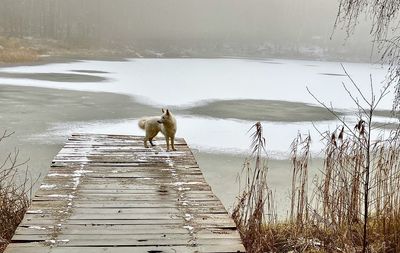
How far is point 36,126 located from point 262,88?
12848 millimetres

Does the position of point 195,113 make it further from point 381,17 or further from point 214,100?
point 381,17

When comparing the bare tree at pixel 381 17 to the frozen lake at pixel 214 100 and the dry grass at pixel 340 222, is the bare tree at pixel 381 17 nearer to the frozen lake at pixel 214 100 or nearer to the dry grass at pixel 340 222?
the dry grass at pixel 340 222

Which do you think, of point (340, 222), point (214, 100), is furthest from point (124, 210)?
point (214, 100)

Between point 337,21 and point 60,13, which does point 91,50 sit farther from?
point 337,21

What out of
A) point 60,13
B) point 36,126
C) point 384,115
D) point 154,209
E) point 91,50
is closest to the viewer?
point 154,209

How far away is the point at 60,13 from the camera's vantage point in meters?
75.9

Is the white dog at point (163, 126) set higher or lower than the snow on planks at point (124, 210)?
higher

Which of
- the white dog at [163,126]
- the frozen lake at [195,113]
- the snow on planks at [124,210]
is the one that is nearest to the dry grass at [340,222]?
the snow on planks at [124,210]

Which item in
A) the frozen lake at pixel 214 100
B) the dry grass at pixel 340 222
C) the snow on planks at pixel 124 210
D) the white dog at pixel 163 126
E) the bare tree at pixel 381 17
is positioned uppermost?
the bare tree at pixel 381 17

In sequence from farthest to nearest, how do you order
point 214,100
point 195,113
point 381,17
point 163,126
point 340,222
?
point 214,100 → point 195,113 → point 163,126 → point 340,222 → point 381,17

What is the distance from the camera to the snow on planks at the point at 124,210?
2922 millimetres

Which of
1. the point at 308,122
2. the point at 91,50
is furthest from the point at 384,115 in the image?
the point at 91,50

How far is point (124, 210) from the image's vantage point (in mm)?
3516

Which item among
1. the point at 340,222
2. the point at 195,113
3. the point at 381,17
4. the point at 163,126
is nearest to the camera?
the point at 381,17
